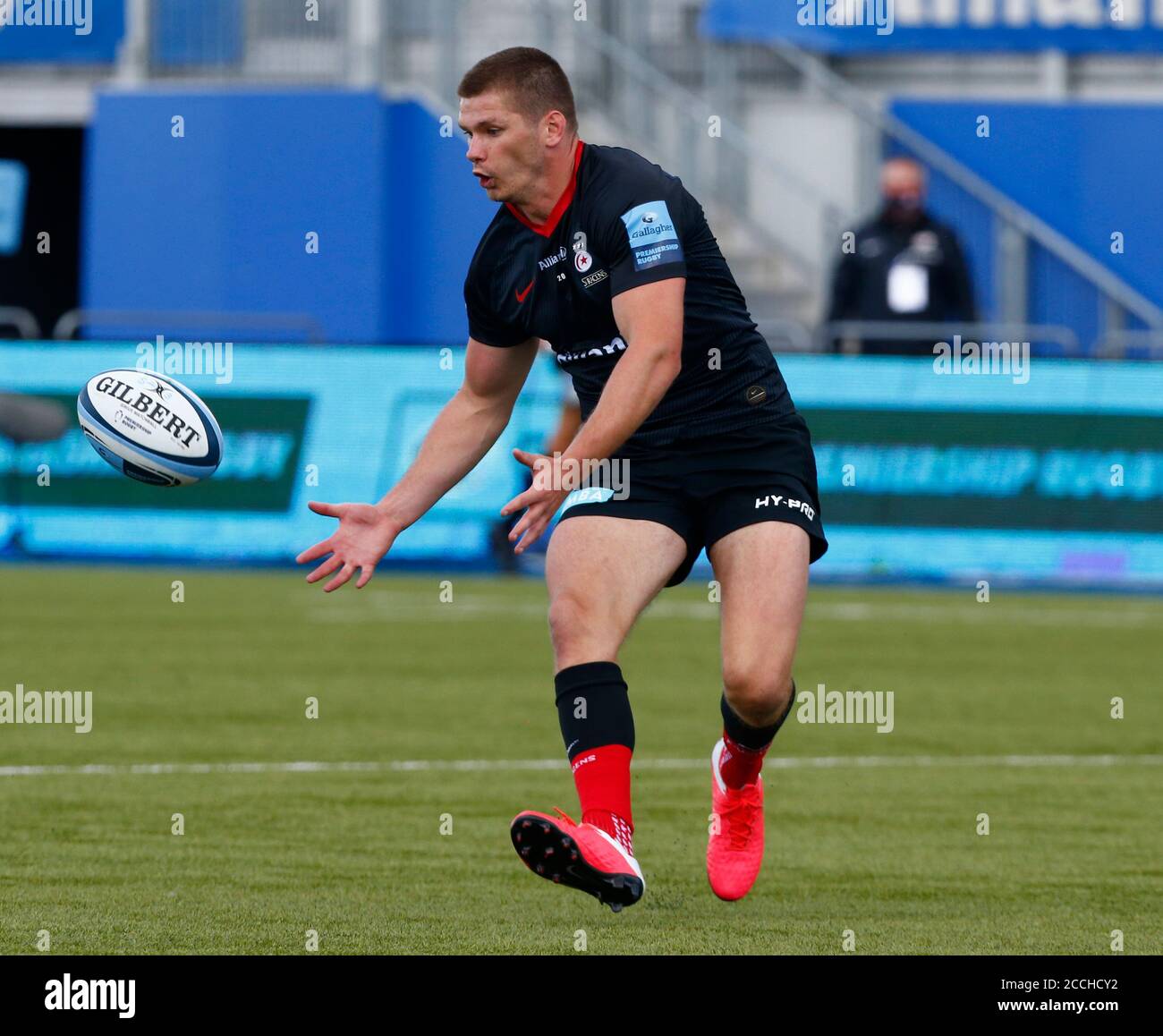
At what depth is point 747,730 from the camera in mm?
7195

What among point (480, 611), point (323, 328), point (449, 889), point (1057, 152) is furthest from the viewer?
point (1057, 152)

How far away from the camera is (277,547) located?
1891 centimetres

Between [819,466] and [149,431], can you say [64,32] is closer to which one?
[819,466]

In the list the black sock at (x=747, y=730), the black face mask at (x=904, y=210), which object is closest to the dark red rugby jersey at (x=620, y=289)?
the black sock at (x=747, y=730)

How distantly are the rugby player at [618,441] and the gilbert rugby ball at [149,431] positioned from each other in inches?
27.4

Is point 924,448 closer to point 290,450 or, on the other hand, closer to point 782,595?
point 290,450

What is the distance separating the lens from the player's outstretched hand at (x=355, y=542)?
6.62 meters

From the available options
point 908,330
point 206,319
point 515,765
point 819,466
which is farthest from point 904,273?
point 515,765

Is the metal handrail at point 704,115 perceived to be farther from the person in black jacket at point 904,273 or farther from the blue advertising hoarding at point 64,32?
the blue advertising hoarding at point 64,32

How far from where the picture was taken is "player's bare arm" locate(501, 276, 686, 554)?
6305mm

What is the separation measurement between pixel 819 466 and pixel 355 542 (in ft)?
39.3

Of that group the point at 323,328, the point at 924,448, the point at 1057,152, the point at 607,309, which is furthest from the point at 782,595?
the point at 1057,152

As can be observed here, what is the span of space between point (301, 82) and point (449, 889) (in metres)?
18.0

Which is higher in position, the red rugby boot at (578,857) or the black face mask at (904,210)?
the black face mask at (904,210)
